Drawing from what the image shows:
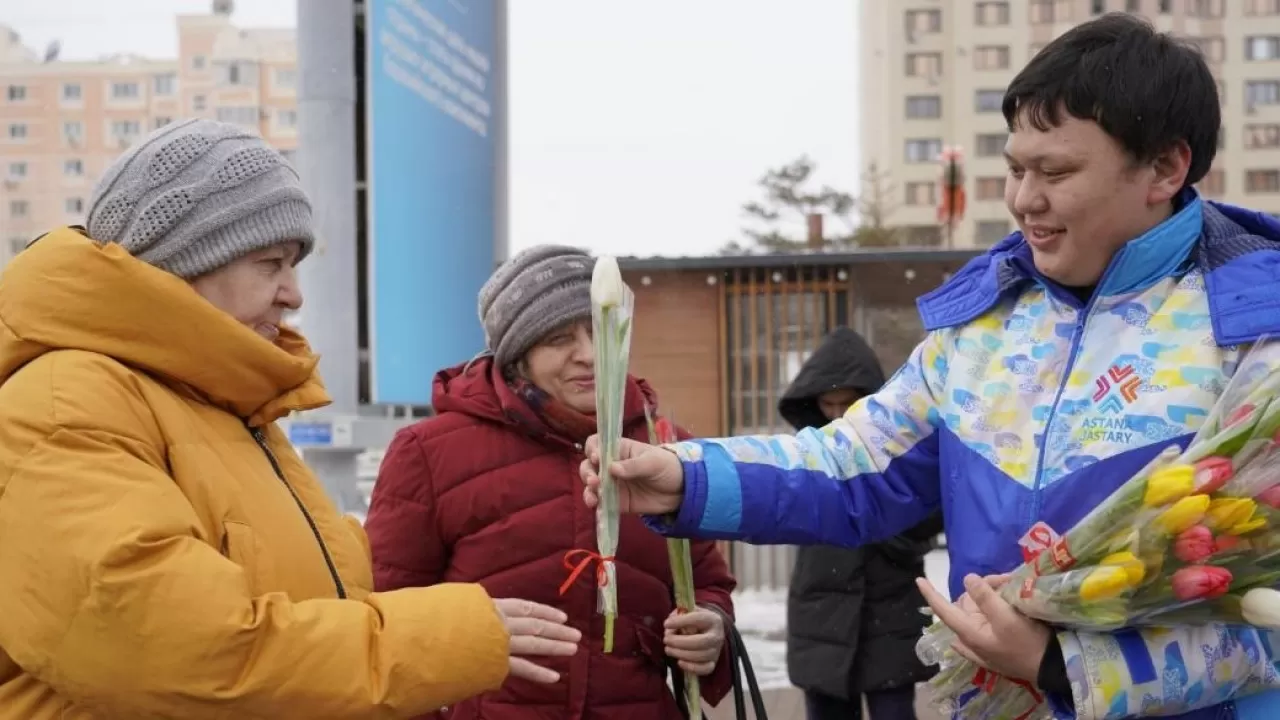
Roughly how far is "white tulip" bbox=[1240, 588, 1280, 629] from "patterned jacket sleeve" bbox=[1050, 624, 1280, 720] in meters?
0.09

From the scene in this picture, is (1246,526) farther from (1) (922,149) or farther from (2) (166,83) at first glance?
(2) (166,83)

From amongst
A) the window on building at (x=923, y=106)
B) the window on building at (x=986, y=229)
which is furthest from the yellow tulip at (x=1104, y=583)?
the window on building at (x=923, y=106)

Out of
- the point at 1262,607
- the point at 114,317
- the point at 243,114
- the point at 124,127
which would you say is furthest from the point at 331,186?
the point at 124,127

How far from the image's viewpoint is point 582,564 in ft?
8.16

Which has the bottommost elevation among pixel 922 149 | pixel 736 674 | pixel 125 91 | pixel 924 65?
pixel 736 674

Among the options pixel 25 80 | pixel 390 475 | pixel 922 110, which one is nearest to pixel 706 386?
pixel 390 475

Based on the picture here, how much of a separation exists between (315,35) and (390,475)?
410 cm

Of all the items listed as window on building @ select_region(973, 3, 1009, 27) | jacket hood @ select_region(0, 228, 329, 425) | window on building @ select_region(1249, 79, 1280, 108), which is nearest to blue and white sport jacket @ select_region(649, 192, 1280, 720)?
jacket hood @ select_region(0, 228, 329, 425)

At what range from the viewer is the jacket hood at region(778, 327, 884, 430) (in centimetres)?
474

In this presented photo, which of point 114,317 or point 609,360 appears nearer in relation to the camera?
point 114,317

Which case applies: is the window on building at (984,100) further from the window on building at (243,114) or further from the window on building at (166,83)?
the window on building at (166,83)

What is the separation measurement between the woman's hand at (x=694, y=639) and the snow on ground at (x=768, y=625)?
472 cm

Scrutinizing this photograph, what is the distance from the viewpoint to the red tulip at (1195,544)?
1.80 m

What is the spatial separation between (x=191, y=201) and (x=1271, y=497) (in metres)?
1.57
